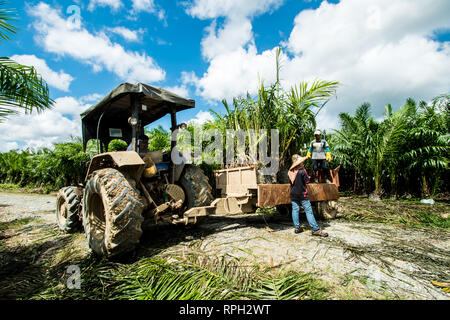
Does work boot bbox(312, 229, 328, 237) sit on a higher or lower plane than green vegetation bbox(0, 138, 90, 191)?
lower

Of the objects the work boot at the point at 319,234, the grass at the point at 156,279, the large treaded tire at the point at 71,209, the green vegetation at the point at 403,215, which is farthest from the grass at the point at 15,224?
the green vegetation at the point at 403,215

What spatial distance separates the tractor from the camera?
2.81 m

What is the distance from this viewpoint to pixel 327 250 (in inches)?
127

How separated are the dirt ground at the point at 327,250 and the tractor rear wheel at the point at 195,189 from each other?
0.55 meters

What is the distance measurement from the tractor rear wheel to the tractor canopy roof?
120 centimetres

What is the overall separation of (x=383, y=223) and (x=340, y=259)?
2.94 meters

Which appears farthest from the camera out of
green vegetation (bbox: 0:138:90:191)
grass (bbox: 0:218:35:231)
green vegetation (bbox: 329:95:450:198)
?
green vegetation (bbox: 0:138:90:191)

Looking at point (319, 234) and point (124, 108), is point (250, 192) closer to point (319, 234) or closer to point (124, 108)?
point (319, 234)

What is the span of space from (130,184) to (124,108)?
1876 millimetres

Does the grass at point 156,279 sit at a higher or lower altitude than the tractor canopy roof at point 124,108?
lower

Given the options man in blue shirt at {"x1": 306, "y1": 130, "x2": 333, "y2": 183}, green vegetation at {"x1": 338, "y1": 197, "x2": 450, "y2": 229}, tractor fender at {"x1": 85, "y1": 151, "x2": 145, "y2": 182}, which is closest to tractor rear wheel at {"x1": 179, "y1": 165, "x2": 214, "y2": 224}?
tractor fender at {"x1": 85, "y1": 151, "x2": 145, "y2": 182}

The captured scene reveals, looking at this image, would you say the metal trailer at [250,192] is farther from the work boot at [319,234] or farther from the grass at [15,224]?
the grass at [15,224]

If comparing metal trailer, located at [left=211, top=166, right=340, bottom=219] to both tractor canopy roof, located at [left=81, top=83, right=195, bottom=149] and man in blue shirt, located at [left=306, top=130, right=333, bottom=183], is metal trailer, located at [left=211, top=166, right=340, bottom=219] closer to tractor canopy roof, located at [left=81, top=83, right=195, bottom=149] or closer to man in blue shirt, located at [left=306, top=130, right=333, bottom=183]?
man in blue shirt, located at [left=306, top=130, right=333, bottom=183]

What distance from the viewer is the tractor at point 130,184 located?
9.22 ft
